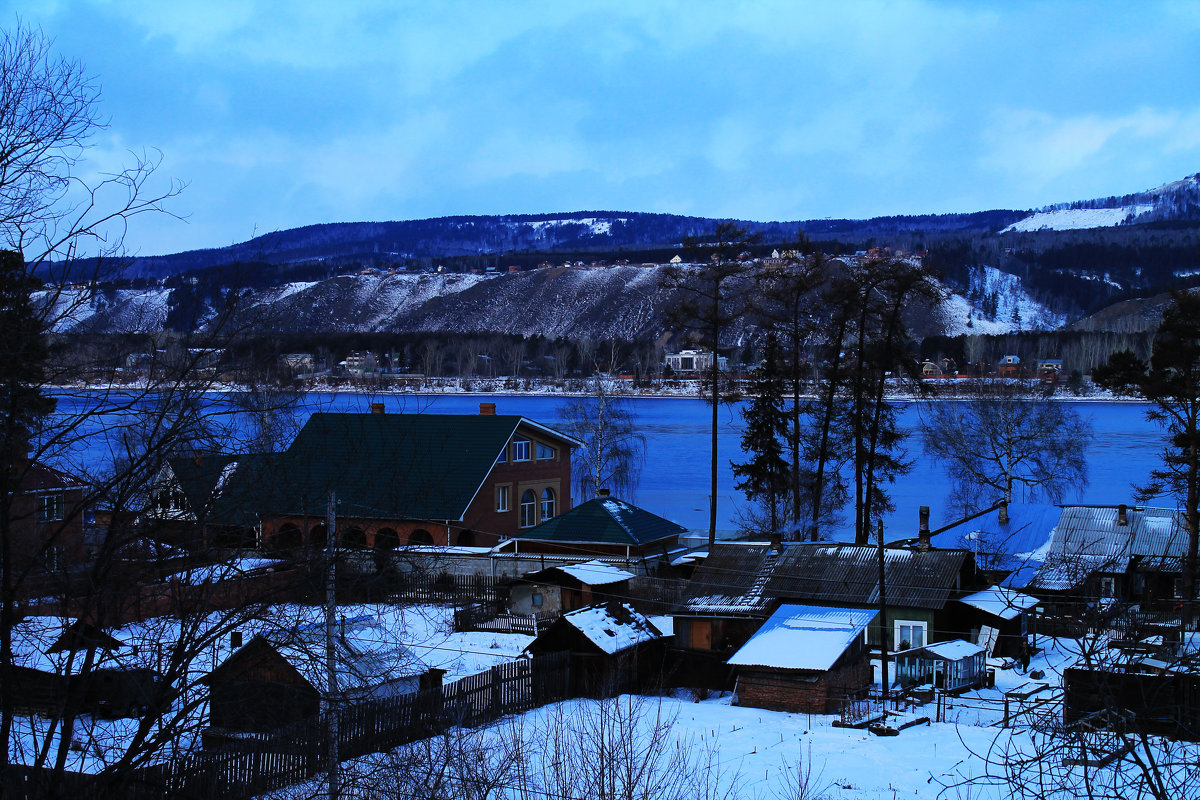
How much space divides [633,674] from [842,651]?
4292 millimetres

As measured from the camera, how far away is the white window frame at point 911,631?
25.8 metres

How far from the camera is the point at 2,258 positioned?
20.6ft

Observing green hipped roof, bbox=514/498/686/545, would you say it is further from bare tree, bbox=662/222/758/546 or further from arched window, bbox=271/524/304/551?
arched window, bbox=271/524/304/551

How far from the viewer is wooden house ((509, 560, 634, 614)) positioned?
1081 inches

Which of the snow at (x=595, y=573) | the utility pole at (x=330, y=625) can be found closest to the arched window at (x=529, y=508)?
the snow at (x=595, y=573)

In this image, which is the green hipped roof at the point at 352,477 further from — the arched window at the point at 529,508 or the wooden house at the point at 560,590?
the arched window at the point at 529,508

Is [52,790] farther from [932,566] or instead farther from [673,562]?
[673,562]

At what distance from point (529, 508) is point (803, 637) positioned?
689 inches

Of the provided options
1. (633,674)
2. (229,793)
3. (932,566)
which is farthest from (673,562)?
(229,793)

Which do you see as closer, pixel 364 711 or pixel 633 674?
pixel 364 711

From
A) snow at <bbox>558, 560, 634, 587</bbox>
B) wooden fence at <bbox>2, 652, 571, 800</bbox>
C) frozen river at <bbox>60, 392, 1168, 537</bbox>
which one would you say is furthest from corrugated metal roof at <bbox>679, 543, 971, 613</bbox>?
wooden fence at <bbox>2, 652, 571, 800</bbox>

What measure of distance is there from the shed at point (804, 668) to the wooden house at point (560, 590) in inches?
255

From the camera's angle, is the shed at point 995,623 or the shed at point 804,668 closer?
the shed at point 804,668

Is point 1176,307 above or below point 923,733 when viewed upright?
above
